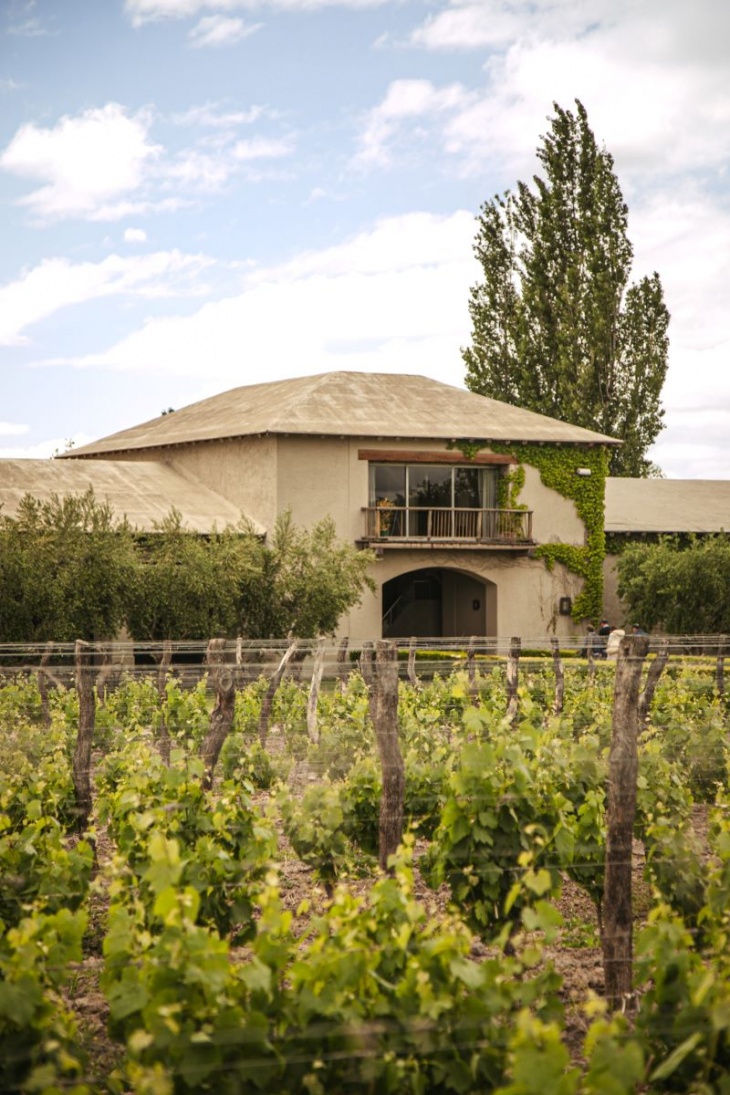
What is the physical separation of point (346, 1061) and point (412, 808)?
383 centimetres

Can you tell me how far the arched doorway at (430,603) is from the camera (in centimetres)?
2938

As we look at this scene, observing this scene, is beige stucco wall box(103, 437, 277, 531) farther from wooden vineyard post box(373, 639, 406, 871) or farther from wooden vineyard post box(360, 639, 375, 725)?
wooden vineyard post box(373, 639, 406, 871)

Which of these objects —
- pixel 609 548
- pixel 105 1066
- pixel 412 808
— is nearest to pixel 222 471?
pixel 609 548

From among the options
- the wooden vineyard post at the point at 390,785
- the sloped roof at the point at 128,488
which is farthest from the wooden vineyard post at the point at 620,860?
the sloped roof at the point at 128,488

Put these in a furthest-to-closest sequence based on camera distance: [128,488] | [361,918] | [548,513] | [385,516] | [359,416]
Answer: [548,513] < [359,416] < [385,516] < [128,488] < [361,918]

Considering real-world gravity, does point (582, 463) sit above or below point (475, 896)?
above

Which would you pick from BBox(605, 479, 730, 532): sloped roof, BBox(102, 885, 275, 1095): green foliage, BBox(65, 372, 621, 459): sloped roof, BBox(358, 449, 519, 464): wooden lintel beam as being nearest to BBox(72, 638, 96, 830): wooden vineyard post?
BBox(102, 885, 275, 1095): green foliage

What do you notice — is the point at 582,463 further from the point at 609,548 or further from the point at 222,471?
the point at 222,471

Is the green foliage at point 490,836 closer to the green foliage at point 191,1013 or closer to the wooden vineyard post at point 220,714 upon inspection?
the green foliage at point 191,1013

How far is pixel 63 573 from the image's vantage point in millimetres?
19031

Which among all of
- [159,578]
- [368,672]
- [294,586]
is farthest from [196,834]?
[294,586]

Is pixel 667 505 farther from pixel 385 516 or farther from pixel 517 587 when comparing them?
pixel 385 516

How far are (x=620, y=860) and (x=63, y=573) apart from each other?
1416 centimetres

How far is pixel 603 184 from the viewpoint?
36906 mm
